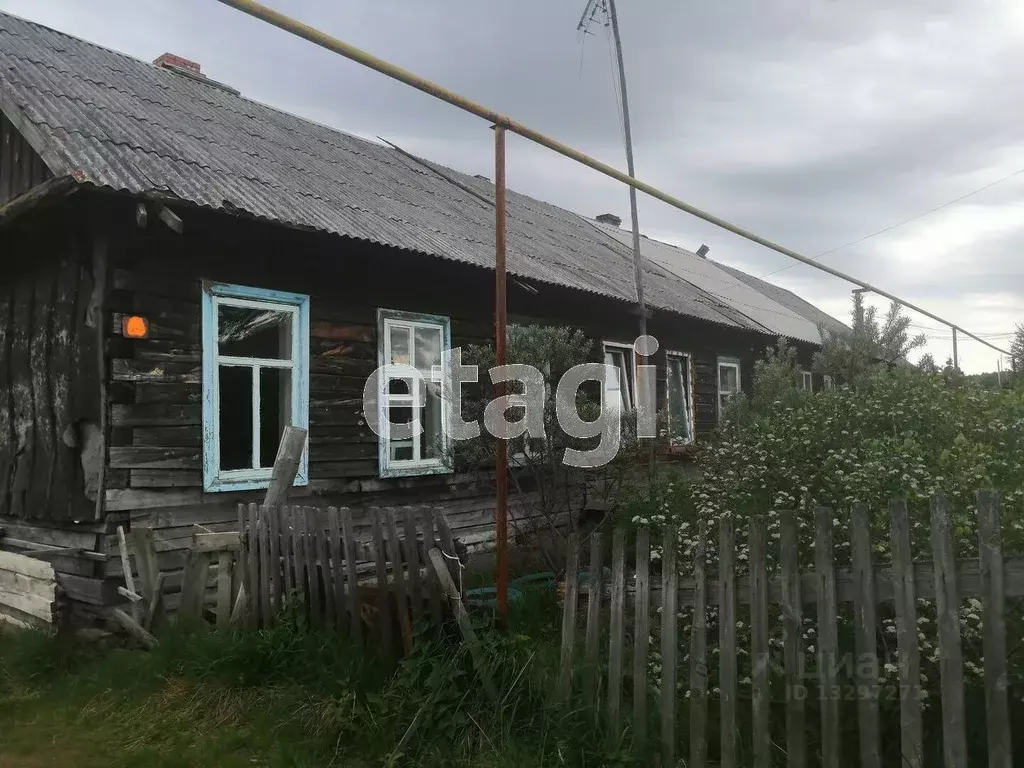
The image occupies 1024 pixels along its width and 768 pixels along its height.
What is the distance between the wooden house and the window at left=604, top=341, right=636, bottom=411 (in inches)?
47.9

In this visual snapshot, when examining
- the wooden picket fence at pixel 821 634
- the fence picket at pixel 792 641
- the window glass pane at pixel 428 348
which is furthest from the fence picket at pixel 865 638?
the window glass pane at pixel 428 348

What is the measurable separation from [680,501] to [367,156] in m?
6.91

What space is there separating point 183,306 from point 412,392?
7.67ft

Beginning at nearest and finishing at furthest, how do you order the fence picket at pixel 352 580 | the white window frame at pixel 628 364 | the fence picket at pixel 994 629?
the fence picket at pixel 994 629 < the fence picket at pixel 352 580 < the white window frame at pixel 628 364

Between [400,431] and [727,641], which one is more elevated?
[400,431]

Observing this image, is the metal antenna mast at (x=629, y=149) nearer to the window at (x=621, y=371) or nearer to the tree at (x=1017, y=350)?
the window at (x=621, y=371)

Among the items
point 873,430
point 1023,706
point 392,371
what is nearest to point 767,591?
point 1023,706

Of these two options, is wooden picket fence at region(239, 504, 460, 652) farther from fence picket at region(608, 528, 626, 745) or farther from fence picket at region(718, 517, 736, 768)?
fence picket at region(718, 517, 736, 768)

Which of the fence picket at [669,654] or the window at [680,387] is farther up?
the window at [680,387]

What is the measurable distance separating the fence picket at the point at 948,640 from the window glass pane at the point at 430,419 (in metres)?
5.19

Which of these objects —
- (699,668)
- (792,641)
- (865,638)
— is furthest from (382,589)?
(865,638)

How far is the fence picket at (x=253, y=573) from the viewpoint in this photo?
466 cm

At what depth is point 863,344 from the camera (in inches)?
498

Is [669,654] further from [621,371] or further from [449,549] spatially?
[621,371]
